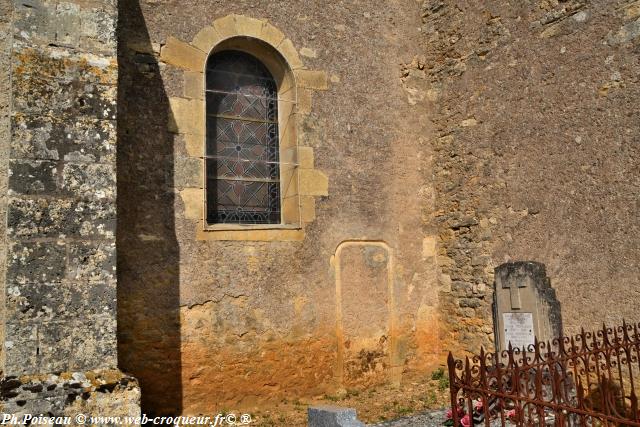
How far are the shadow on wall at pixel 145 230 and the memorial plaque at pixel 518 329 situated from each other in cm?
310

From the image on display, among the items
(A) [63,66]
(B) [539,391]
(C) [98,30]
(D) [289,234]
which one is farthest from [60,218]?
(B) [539,391]

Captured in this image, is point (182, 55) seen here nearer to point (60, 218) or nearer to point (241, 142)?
point (241, 142)

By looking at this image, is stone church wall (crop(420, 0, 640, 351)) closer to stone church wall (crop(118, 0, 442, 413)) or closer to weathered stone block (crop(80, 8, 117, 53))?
stone church wall (crop(118, 0, 442, 413))

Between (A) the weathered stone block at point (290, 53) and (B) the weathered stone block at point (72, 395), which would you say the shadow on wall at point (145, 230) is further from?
(A) the weathered stone block at point (290, 53)

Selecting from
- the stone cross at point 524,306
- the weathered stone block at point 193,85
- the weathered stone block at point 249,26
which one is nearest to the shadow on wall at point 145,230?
the weathered stone block at point 193,85

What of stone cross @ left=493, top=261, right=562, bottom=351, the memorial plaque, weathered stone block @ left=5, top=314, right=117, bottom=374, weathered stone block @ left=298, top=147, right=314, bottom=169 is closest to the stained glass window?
weathered stone block @ left=298, top=147, right=314, bottom=169

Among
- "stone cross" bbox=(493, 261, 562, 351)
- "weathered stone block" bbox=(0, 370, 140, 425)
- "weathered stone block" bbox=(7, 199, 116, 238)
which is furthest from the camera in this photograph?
"stone cross" bbox=(493, 261, 562, 351)

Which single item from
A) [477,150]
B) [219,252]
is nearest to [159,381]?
[219,252]

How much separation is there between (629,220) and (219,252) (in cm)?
396

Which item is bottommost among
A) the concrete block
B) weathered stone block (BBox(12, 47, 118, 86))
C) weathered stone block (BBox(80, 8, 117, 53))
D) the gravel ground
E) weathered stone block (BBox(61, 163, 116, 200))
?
the gravel ground

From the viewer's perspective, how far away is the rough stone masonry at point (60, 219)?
3.92m

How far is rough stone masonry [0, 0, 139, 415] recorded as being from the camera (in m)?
3.92

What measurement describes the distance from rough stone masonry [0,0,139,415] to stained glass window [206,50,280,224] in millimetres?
2049

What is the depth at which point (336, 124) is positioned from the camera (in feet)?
22.9
